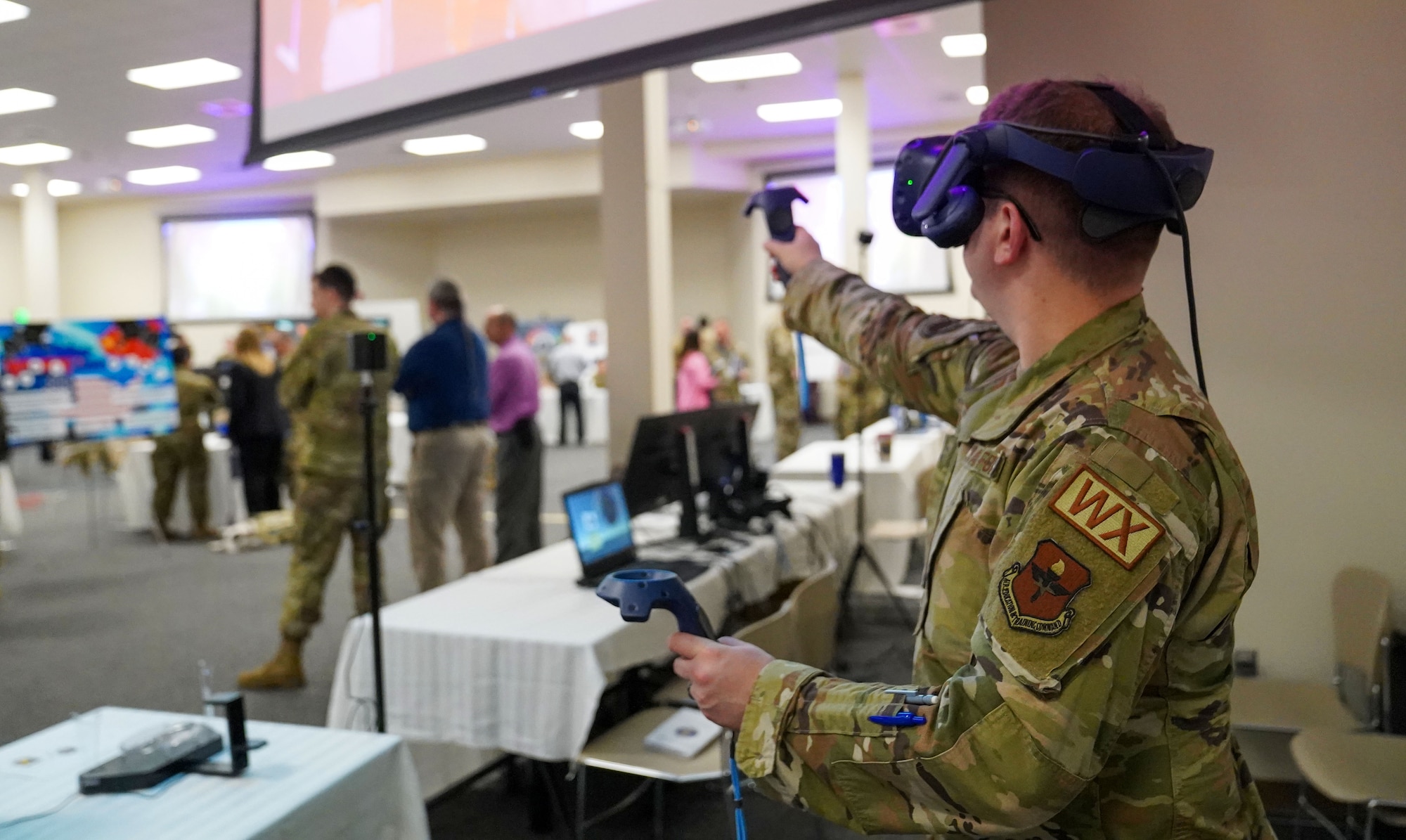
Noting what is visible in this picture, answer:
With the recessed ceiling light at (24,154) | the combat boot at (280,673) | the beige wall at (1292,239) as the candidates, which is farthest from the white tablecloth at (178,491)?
the beige wall at (1292,239)

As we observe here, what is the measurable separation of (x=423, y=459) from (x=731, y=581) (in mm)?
2043

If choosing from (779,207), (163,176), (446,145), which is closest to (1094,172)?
(779,207)

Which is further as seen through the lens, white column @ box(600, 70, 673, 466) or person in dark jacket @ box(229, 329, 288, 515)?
person in dark jacket @ box(229, 329, 288, 515)

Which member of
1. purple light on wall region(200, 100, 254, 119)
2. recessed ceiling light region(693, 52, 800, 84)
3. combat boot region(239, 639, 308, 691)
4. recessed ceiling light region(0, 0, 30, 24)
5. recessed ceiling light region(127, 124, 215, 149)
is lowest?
combat boot region(239, 639, 308, 691)

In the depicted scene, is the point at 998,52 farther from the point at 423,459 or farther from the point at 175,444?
the point at 175,444

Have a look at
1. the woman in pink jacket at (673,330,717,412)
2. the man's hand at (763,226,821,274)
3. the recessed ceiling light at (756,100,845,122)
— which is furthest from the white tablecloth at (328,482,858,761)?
the recessed ceiling light at (756,100,845,122)

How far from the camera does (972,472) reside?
1031 mm

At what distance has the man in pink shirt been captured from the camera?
18.2 feet

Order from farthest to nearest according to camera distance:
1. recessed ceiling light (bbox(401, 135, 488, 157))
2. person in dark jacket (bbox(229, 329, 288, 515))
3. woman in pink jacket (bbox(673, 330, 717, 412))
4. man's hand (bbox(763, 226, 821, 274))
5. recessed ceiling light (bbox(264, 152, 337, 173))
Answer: recessed ceiling light (bbox(264, 152, 337, 173)), recessed ceiling light (bbox(401, 135, 488, 157)), woman in pink jacket (bbox(673, 330, 717, 412)), person in dark jacket (bbox(229, 329, 288, 515)), man's hand (bbox(763, 226, 821, 274))

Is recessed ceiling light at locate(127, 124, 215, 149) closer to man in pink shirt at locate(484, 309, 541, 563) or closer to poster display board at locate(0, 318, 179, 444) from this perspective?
poster display board at locate(0, 318, 179, 444)

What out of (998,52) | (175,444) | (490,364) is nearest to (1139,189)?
(998,52)

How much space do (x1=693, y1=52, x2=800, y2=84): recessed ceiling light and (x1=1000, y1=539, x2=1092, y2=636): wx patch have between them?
26.1 ft

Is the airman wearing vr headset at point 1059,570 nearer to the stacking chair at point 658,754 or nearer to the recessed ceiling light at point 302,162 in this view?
the stacking chair at point 658,754

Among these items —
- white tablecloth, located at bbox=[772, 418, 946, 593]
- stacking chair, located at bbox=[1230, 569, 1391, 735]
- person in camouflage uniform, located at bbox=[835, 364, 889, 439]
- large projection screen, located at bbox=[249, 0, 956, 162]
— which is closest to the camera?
large projection screen, located at bbox=[249, 0, 956, 162]
